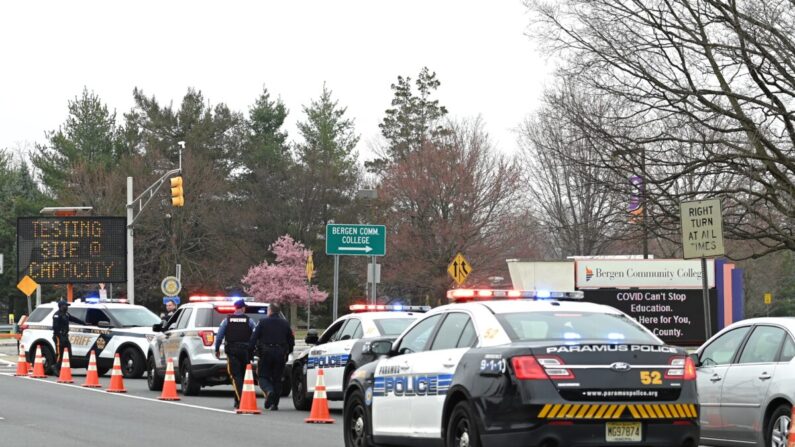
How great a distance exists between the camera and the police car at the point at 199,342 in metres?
23.7

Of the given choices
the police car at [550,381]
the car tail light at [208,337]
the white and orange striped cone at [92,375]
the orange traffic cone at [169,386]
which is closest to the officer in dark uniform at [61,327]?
the white and orange striped cone at [92,375]

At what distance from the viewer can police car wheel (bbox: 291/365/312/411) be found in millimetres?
20578

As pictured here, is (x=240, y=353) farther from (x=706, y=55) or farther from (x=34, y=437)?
(x=706, y=55)

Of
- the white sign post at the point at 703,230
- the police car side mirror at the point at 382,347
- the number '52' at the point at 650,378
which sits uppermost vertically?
the white sign post at the point at 703,230

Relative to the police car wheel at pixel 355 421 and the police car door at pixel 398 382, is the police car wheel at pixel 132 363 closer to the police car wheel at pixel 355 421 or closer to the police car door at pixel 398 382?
the police car wheel at pixel 355 421

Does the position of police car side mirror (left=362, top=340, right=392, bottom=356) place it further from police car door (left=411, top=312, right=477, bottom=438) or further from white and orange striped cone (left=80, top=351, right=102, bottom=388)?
white and orange striped cone (left=80, top=351, right=102, bottom=388)

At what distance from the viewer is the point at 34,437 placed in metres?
15.8

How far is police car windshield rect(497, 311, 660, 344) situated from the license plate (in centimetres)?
72

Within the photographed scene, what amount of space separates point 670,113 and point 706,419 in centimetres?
1179

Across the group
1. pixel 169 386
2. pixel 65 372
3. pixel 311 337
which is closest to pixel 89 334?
pixel 65 372

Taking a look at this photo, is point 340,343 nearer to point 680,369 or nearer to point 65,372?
point 680,369

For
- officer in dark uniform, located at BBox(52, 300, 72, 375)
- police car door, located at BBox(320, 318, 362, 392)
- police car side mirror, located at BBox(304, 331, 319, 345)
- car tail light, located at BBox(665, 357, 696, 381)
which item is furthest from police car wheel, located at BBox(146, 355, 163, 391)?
car tail light, located at BBox(665, 357, 696, 381)

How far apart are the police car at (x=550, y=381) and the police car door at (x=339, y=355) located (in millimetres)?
7910

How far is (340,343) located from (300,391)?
1.48 metres
